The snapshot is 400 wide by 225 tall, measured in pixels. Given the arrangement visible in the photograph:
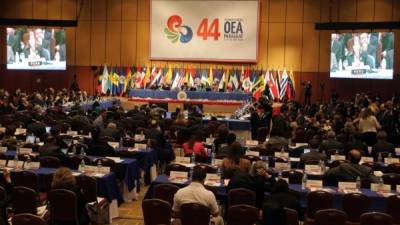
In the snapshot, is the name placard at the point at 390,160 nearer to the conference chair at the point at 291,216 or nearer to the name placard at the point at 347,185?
the name placard at the point at 347,185

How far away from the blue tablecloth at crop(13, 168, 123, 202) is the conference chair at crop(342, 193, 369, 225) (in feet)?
13.8

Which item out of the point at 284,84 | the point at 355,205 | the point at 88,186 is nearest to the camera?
the point at 355,205

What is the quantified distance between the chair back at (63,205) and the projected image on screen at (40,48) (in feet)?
88.0

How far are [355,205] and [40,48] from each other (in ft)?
94.5

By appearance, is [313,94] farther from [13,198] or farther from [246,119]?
[13,198]

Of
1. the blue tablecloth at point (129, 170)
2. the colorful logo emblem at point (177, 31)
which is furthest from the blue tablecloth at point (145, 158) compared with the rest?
the colorful logo emblem at point (177, 31)

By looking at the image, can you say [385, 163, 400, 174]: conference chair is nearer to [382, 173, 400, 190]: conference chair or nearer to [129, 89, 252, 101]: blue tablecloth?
[382, 173, 400, 190]: conference chair

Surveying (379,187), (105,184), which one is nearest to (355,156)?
(379,187)

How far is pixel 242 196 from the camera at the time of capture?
29.9ft

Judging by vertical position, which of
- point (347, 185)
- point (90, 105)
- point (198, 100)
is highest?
point (198, 100)

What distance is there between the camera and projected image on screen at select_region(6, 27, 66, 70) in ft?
114

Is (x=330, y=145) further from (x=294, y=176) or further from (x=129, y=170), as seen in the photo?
(x=129, y=170)

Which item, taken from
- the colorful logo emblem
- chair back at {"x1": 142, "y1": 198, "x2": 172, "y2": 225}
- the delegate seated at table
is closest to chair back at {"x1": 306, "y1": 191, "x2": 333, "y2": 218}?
the delegate seated at table

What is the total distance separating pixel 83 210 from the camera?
Answer: 9156 mm
